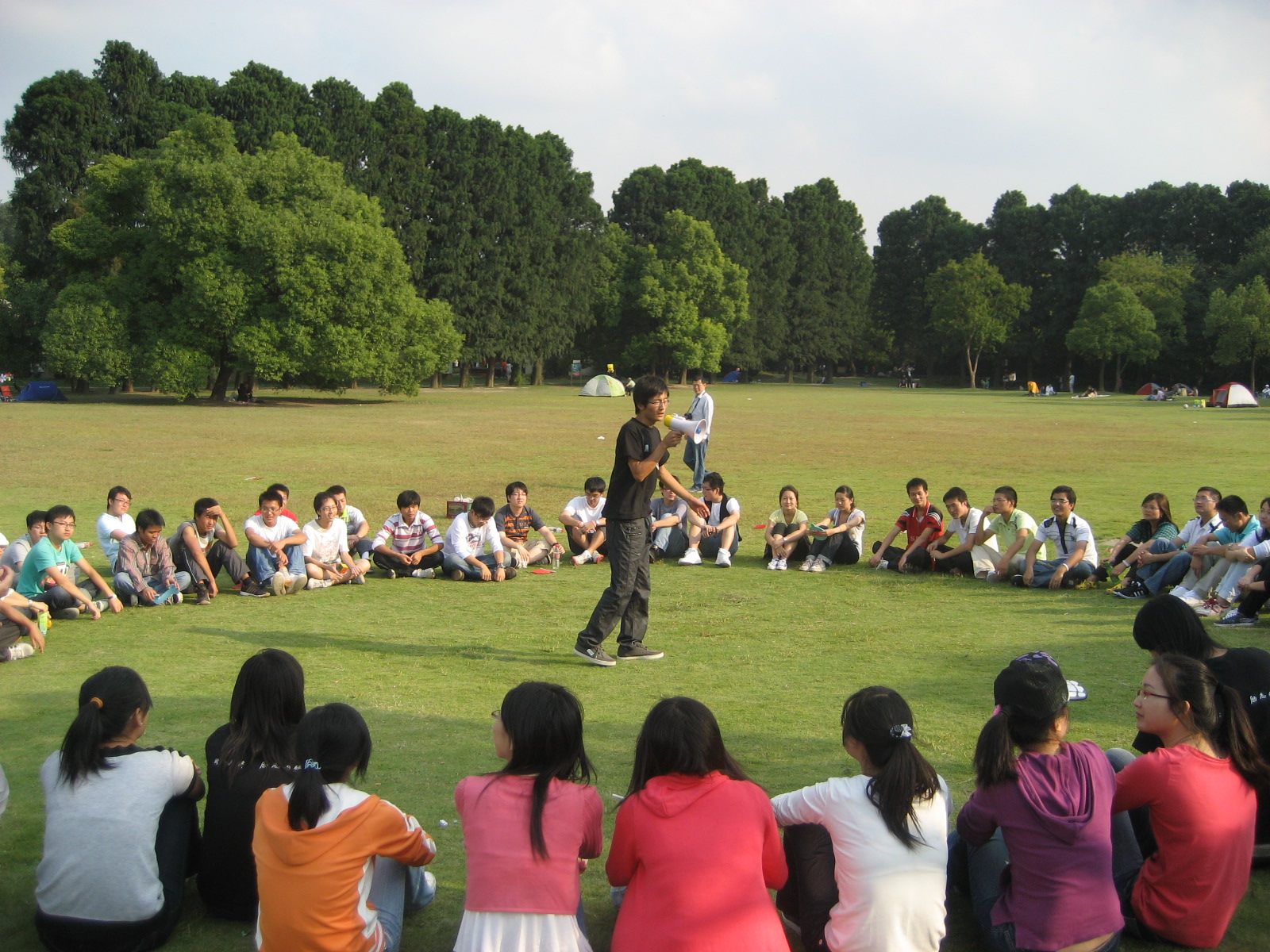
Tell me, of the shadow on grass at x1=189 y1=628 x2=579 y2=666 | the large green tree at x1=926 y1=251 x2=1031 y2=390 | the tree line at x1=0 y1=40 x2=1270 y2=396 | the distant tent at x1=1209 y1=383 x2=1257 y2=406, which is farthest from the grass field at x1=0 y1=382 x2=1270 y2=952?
the large green tree at x1=926 y1=251 x2=1031 y2=390

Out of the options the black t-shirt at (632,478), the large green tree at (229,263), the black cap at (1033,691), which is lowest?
the black cap at (1033,691)

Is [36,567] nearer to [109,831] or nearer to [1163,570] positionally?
[109,831]

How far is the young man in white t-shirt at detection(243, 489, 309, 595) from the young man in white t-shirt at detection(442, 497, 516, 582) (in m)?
1.48

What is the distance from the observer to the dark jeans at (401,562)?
36.3 feet

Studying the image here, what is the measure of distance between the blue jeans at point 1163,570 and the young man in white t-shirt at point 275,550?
26.5 feet

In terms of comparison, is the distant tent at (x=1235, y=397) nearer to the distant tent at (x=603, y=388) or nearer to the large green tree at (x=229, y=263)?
the distant tent at (x=603, y=388)

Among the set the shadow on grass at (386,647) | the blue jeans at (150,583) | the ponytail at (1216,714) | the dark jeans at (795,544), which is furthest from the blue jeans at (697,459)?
the ponytail at (1216,714)

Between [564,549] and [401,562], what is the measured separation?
2200 millimetres

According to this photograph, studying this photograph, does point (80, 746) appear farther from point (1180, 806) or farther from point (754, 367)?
point (754, 367)

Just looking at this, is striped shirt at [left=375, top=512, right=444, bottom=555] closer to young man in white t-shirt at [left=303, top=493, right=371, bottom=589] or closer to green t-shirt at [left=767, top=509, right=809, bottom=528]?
young man in white t-shirt at [left=303, top=493, right=371, bottom=589]

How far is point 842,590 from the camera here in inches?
412

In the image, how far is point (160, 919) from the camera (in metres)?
3.69

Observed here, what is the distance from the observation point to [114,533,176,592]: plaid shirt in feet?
30.7

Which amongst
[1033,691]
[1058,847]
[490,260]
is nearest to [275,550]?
[1033,691]
